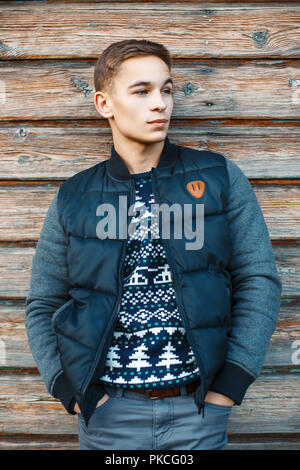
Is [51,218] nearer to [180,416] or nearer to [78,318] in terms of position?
[78,318]

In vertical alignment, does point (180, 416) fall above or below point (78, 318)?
below

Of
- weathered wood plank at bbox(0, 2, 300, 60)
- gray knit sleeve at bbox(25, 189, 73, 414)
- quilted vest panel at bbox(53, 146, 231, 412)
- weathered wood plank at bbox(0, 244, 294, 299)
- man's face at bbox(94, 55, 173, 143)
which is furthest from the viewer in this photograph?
weathered wood plank at bbox(0, 244, 294, 299)

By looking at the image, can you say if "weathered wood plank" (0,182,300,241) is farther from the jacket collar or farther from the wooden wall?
the jacket collar

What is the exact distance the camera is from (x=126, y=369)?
159cm

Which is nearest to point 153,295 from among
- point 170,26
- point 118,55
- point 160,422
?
point 160,422

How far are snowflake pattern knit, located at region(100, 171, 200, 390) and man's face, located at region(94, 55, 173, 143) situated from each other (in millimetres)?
371

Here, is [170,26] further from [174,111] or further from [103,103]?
[103,103]

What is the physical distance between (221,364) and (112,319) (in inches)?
17.7

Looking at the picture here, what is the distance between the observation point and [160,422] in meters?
A: 1.60

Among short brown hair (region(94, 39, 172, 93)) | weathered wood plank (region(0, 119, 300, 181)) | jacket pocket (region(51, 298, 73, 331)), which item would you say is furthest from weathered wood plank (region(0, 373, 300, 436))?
short brown hair (region(94, 39, 172, 93))

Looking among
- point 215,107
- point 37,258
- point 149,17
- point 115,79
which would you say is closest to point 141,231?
point 37,258

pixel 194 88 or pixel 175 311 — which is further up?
Answer: pixel 194 88

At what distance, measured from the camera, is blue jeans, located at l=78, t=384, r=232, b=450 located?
160 centimetres

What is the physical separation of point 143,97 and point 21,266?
3.69 feet
